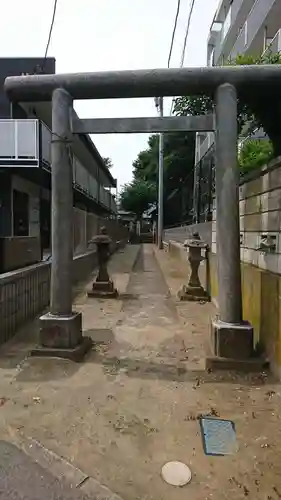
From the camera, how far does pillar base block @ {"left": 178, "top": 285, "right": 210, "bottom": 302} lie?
8234mm

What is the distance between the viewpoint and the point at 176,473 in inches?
97.4

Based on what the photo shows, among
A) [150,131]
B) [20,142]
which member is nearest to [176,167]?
[20,142]

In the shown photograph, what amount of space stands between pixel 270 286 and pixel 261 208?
920mm

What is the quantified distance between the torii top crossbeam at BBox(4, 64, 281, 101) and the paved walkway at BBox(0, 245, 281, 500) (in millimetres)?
2957

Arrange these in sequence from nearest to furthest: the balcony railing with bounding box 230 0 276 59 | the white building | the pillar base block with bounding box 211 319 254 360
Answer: the pillar base block with bounding box 211 319 254 360
the white building
the balcony railing with bounding box 230 0 276 59

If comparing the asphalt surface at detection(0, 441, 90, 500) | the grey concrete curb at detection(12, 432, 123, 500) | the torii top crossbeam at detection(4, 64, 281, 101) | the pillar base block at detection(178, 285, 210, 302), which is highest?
the torii top crossbeam at detection(4, 64, 281, 101)

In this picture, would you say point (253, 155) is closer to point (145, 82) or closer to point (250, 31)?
point (145, 82)

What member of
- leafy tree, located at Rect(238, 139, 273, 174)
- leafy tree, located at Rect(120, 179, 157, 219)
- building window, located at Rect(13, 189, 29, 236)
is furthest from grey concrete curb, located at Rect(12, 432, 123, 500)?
leafy tree, located at Rect(120, 179, 157, 219)

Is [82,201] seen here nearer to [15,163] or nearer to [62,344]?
[15,163]

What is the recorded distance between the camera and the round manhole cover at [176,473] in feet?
7.88

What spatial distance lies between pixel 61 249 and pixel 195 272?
4.18 meters

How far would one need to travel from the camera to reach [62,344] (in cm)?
460

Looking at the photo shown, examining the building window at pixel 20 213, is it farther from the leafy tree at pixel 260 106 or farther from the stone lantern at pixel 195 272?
the leafy tree at pixel 260 106

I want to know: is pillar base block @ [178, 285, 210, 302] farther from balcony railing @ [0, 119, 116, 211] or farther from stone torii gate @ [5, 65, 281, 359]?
balcony railing @ [0, 119, 116, 211]
